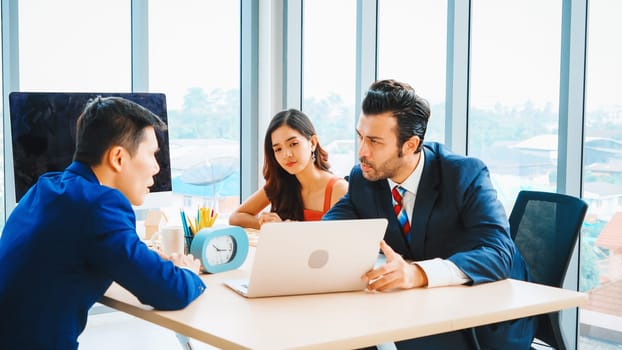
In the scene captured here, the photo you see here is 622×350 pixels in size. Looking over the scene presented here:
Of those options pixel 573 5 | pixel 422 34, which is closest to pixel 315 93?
pixel 422 34

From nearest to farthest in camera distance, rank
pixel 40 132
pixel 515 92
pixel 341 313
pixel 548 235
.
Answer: pixel 341 313, pixel 548 235, pixel 40 132, pixel 515 92

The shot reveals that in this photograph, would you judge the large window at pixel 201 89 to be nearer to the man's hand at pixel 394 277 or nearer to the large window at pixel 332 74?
the large window at pixel 332 74

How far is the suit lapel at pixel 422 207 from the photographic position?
7.04ft

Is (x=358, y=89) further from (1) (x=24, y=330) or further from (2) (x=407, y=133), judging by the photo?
(1) (x=24, y=330)

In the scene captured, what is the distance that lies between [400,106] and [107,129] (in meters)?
0.95

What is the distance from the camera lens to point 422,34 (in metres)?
3.62

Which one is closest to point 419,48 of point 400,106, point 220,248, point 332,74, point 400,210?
point 332,74

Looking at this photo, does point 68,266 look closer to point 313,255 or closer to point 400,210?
point 313,255

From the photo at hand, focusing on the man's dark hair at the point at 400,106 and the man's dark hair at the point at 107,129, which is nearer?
the man's dark hair at the point at 107,129

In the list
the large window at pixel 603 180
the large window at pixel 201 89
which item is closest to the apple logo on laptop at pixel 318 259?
the large window at pixel 603 180

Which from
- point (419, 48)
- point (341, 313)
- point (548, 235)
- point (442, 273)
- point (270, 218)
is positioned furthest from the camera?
point (419, 48)

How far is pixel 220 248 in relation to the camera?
213 centimetres

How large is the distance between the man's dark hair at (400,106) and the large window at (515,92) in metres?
0.99

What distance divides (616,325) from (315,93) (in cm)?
250
